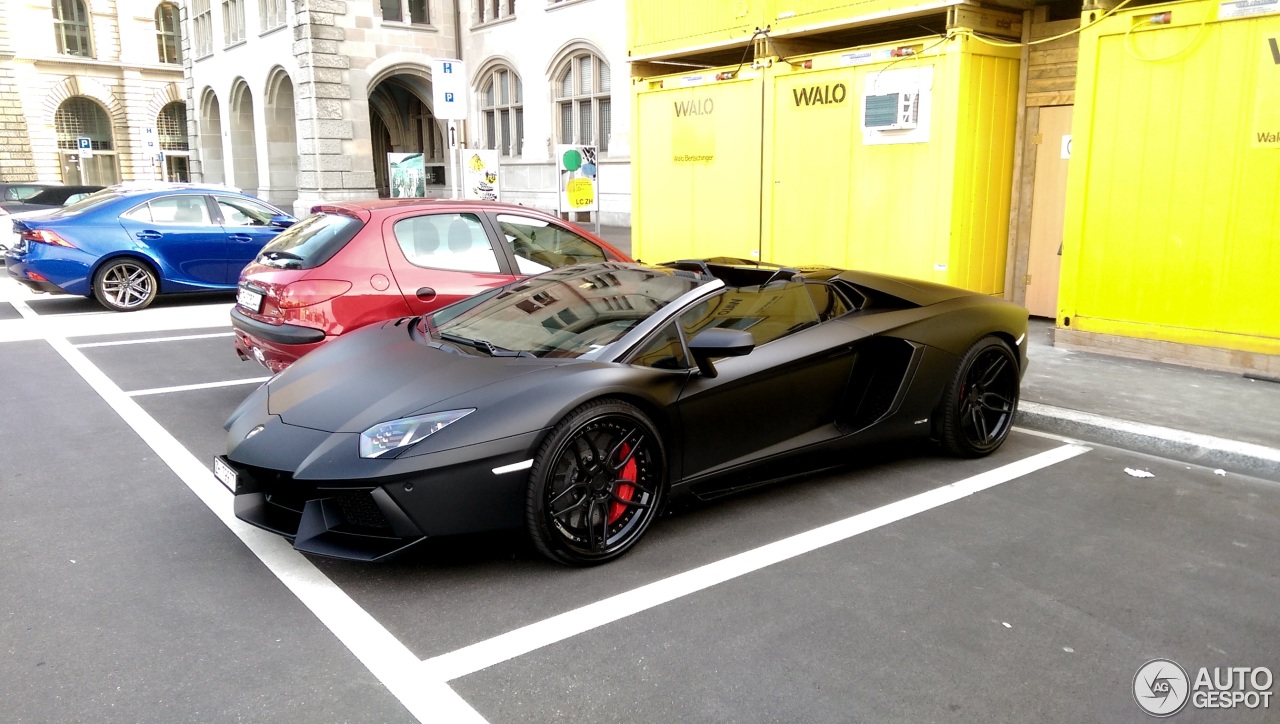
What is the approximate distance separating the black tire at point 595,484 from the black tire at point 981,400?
2.11m

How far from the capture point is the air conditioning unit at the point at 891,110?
8.88 metres

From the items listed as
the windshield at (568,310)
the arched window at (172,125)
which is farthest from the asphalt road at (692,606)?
the arched window at (172,125)

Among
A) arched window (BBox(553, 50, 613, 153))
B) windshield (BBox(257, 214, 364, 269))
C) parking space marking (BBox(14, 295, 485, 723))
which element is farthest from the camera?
arched window (BBox(553, 50, 613, 153))

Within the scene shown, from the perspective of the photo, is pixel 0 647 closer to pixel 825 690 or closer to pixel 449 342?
pixel 449 342

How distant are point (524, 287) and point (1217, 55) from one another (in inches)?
220

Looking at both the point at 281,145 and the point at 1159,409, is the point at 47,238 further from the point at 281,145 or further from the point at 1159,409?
the point at 281,145

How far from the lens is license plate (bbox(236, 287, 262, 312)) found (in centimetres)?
666

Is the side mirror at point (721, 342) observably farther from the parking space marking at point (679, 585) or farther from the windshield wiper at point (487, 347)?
the parking space marking at point (679, 585)

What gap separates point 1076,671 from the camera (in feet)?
10.8

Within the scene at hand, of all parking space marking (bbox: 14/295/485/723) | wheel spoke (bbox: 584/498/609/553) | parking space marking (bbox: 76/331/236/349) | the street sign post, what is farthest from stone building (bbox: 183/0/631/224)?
wheel spoke (bbox: 584/498/609/553)

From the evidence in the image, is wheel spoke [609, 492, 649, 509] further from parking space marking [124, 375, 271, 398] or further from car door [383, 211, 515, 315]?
parking space marking [124, 375, 271, 398]

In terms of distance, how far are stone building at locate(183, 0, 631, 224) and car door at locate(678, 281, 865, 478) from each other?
14.2 metres

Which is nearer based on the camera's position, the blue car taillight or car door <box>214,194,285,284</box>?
the blue car taillight

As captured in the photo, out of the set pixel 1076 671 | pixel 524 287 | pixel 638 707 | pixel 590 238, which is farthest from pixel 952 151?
pixel 638 707
